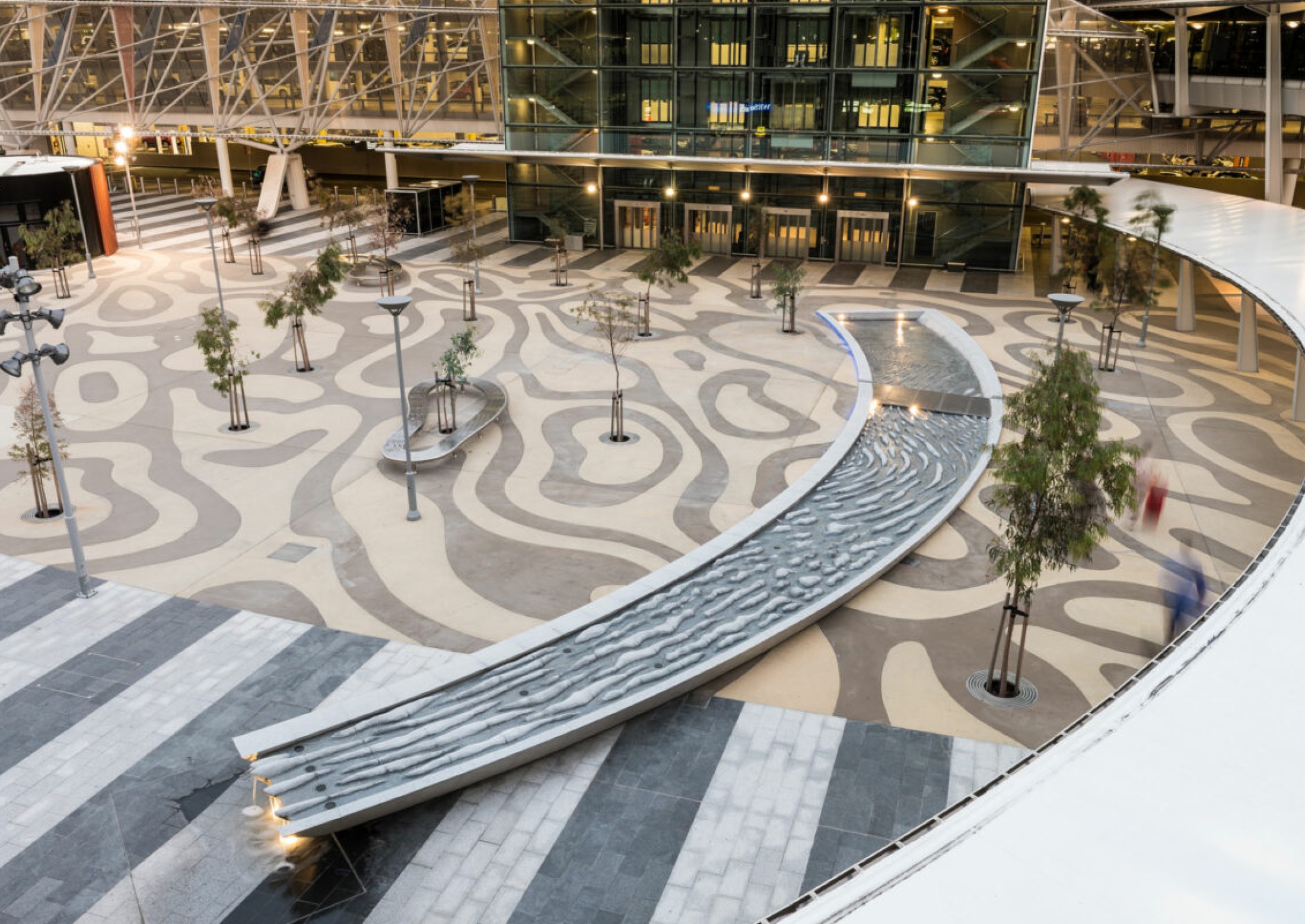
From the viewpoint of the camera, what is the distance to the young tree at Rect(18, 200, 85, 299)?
109ft

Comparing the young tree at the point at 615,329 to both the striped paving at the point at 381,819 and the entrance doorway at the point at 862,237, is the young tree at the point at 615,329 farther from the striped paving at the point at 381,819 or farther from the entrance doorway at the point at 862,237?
the entrance doorway at the point at 862,237

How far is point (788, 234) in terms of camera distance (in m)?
42.3

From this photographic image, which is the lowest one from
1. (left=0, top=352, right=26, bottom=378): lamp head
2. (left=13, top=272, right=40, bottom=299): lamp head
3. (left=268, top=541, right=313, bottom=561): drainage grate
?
(left=268, top=541, right=313, bottom=561): drainage grate

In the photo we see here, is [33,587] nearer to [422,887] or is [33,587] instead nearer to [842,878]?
[422,887]

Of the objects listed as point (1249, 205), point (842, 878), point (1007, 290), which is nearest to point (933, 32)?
point (1007, 290)

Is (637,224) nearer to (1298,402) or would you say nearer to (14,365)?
(1298,402)

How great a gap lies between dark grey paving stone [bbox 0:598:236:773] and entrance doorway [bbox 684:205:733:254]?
1232 inches

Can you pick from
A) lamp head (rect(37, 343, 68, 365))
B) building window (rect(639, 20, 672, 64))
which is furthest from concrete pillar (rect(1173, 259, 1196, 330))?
lamp head (rect(37, 343, 68, 365))

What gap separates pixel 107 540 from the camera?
17562 mm

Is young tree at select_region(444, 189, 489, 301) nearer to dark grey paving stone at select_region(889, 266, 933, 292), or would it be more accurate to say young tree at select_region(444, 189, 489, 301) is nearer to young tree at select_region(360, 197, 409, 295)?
young tree at select_region(360, 197, 409, 295)

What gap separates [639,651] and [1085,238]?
23738 mm

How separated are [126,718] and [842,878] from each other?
34.2 feet

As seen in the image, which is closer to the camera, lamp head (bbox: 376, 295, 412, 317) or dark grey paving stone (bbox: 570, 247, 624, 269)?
lamp head (bbox: 376, 295, 412, 317)

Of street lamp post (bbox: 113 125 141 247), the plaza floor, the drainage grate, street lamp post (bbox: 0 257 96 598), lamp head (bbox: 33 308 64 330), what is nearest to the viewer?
the plaza floor
